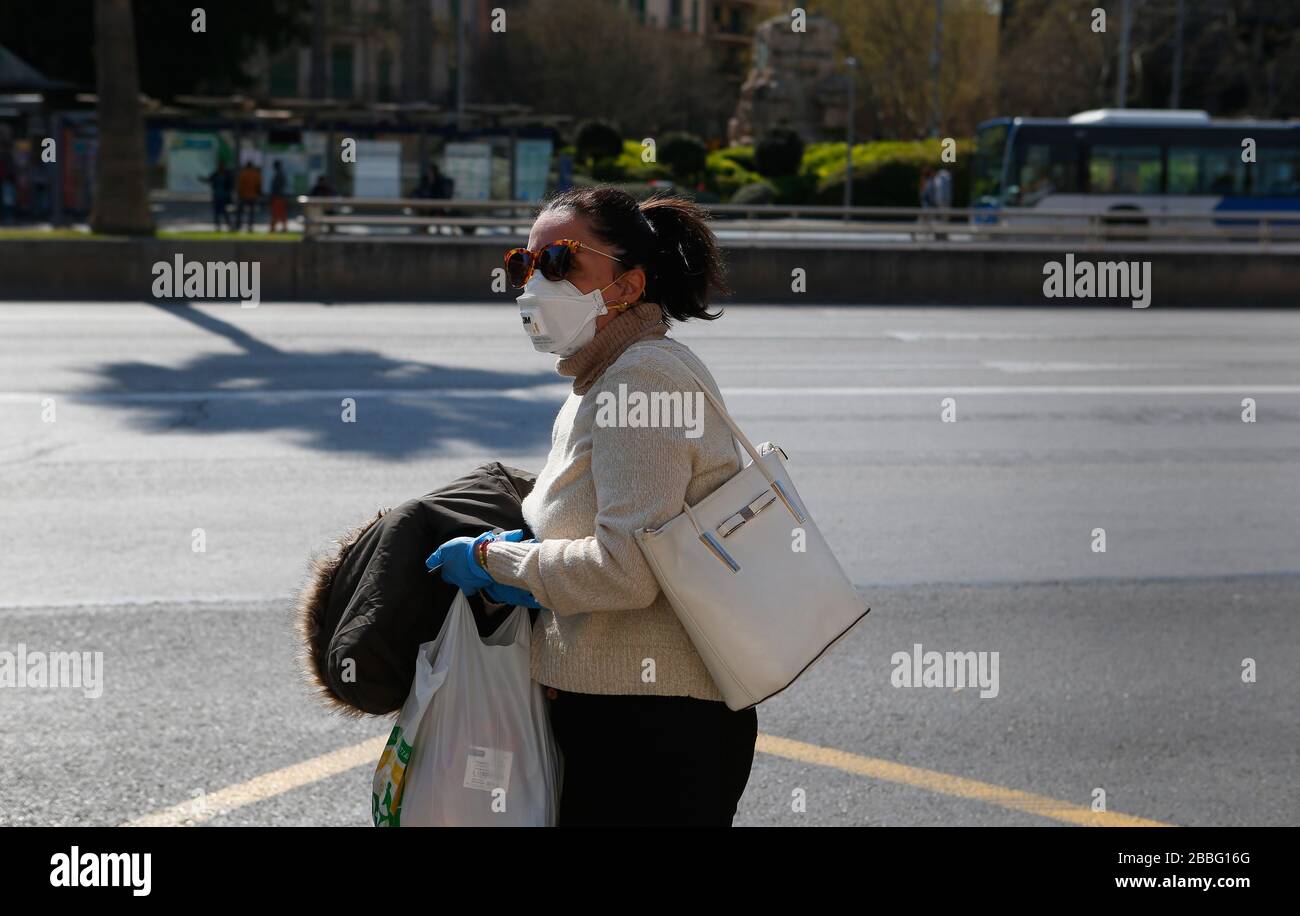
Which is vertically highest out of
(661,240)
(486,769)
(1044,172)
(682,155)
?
(682,155)

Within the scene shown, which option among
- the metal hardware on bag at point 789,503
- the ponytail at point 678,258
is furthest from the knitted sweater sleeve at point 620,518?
the ponytail at point 678,258

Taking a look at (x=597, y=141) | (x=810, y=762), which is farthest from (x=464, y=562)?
(x=597, y=141)

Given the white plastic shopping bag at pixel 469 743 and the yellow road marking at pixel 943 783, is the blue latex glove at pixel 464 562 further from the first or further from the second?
the yellow road marking at pixel 943 783

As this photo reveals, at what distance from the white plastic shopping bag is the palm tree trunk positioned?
72.8ft

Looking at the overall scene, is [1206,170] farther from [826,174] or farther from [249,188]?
[249,188]

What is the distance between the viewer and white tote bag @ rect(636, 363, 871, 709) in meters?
2.56

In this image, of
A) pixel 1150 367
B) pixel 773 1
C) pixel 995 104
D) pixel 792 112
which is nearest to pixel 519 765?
pixel 1150 367

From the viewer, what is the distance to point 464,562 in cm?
271

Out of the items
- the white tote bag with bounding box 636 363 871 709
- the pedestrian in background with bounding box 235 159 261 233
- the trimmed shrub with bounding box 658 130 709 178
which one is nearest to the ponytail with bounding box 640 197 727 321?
the white tote bag with bounding box 636 363 871 709

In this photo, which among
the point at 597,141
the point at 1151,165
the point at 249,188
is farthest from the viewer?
the point at 597,141

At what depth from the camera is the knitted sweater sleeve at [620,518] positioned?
257 cm

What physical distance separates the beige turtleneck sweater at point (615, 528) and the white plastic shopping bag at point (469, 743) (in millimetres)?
77

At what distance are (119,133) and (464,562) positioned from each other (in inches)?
898

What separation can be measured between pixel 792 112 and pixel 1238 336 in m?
41.1
